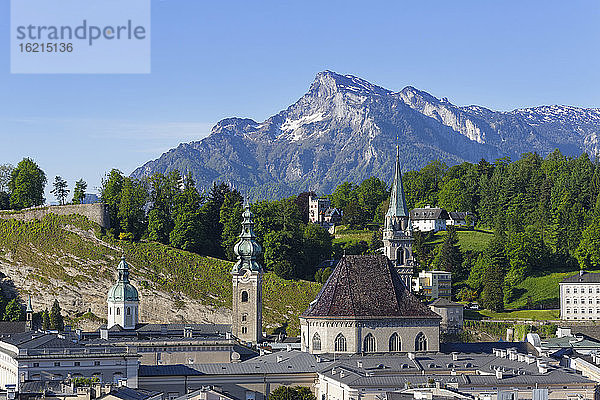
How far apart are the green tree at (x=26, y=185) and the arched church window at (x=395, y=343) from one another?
63.0m

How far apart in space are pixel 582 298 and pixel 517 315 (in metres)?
7.39

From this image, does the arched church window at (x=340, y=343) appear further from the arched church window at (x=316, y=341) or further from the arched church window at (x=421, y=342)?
the arched church window at (x=421, y=342)

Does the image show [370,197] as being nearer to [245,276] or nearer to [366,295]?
[245,276]

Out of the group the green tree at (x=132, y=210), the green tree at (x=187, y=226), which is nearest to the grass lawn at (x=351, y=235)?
the green tree at (x=187, y=226)

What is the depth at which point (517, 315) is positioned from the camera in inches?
4985

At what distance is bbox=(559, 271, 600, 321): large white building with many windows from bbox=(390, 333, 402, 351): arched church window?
44.7 metres

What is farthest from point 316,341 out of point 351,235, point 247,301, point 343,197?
point 343,197

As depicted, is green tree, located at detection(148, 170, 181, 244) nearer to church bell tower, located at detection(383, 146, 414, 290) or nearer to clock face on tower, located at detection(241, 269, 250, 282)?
church bell tower, located at detection(383, 146, 414, 290)

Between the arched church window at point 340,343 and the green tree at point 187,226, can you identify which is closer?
the arched church window at point 340,343

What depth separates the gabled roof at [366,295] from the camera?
87750 millimetres

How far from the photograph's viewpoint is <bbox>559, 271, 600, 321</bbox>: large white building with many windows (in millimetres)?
128250

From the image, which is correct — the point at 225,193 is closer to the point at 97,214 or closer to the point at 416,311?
the point at 97,214

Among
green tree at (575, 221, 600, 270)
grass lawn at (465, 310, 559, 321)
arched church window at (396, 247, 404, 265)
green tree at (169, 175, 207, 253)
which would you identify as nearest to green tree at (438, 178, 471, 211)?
green tree at (575, 221, 600, 270)

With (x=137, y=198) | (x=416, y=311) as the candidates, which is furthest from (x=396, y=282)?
(x=137, y=198)
